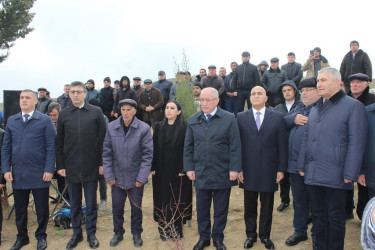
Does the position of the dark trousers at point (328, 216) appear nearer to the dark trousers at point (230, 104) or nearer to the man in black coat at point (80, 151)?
the man in black coat at point (80, 151)

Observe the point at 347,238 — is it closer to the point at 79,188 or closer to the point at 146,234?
the point at 146,234

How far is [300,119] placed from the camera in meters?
4.77

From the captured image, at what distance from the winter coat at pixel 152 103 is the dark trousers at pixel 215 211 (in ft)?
17.5

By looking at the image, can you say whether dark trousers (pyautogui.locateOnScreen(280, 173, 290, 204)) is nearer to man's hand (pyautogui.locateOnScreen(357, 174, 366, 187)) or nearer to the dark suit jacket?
the dark suit jacket

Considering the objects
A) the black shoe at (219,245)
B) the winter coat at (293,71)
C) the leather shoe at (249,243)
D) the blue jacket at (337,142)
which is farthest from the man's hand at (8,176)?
the winter coat at (293,71)

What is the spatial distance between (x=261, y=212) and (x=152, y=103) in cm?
587

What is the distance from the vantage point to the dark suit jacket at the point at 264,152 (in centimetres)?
470

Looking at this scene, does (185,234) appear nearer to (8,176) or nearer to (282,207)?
(282,207)

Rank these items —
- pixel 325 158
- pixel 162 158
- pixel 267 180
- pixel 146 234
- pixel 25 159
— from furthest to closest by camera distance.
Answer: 1. pixel 146 234
2. pixel 162 158
3. pixel 25 159
4. pixel 267 180
5. pixel 325 158

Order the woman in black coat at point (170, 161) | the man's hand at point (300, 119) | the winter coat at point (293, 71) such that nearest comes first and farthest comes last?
1. the man's hand at point (300, 119)
2. the woman in black coat at point (170, 161)
3. the winter coat at point (293, 71)

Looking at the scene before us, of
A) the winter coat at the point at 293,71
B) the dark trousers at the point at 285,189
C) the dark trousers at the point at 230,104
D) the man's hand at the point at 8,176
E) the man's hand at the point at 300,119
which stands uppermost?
the winter coat at the point at 293,71

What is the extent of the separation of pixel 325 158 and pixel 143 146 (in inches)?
101

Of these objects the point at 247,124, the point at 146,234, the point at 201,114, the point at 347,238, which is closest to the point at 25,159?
the point at 146,234

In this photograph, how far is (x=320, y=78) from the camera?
4074 mm
